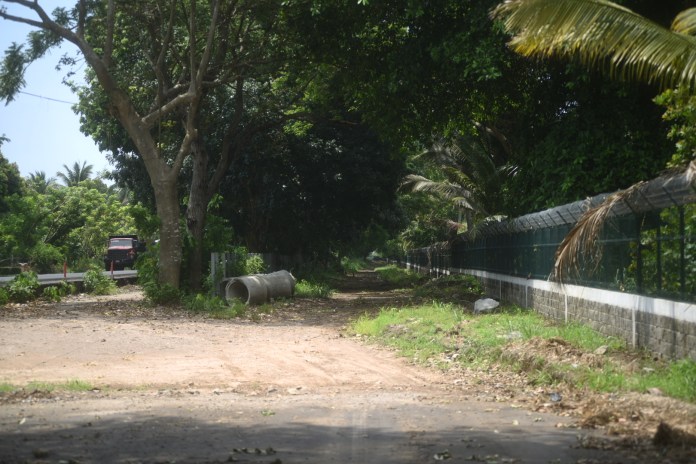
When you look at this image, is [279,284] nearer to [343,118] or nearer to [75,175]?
[343,118]

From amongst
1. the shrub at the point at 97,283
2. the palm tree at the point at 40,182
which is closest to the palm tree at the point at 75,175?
the palm tree at the point at 40,182

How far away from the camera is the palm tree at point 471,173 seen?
28.5 m

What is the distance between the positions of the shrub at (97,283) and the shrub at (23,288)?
5.31m

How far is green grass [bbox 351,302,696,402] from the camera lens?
9.45 metres

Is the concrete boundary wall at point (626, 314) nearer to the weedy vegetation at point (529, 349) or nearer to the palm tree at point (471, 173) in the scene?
the weedy vegetation at point (529, 349)

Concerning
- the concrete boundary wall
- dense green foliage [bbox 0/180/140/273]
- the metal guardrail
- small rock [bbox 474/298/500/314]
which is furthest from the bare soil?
dense green foliage [bbox 0/180/140/273]

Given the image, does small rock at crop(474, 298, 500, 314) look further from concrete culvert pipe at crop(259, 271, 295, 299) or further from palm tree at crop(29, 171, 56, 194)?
palm tree at crop(29, 171, 56, 194)

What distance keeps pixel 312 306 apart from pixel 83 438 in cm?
1851

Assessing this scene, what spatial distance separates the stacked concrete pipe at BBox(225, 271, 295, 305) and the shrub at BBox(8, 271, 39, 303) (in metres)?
5.68

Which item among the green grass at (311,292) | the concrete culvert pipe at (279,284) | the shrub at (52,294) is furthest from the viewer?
the green grass at (311,292)

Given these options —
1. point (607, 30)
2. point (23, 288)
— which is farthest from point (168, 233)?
point (607, 30)

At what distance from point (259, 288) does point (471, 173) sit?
10.9m

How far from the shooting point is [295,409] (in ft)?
29.2

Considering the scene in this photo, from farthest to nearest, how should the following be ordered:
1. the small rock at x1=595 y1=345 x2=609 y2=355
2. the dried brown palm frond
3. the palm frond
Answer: the small rock at x1=595 y1=345 x2=609 y2=355 < the dried brown palm frond < the palm frond
